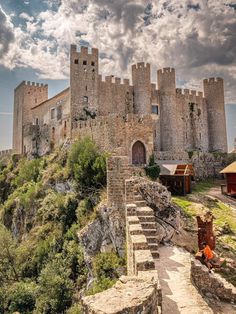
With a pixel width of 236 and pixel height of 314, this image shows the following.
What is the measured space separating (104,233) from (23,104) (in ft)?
94.3

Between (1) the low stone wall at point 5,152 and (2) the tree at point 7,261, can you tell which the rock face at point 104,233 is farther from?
(1) the low stone wall at point 5,152

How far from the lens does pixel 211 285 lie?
7.88 m

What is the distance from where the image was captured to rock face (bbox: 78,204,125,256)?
14398 mm

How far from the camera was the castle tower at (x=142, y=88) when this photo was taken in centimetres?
2994

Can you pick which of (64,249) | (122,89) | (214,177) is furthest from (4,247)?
(214,177)

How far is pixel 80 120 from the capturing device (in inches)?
1088

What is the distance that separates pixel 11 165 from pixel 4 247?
732 inches

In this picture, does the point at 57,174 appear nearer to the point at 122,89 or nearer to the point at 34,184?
the point at 34,184

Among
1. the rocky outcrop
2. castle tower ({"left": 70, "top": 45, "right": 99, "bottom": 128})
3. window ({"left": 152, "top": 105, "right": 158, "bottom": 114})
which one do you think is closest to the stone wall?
castle tower ({"left": 70, "top": 45, "right": 99, "bottom": 128})

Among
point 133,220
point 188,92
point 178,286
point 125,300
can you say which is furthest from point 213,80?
point 125,300

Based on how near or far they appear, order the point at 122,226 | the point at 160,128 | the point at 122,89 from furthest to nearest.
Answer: the point at 160,128 → the point at 122,89 → the point at 122,226

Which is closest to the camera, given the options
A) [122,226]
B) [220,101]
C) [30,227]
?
[122,226]

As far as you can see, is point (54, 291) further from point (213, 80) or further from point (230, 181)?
point (213, 80)

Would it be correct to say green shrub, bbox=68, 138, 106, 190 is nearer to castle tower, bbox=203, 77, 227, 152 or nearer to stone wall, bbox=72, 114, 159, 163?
stone wall, bbox=72, 114, 159, 163
